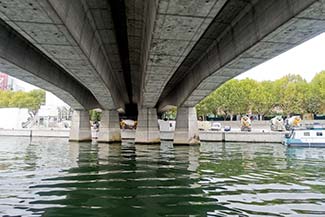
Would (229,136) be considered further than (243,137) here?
Yes

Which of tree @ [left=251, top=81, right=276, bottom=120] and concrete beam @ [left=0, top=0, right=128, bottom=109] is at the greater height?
tree @ [left=251, top=81, right=276, bottom=120]

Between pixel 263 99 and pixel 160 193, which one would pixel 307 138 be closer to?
pixel 160 193

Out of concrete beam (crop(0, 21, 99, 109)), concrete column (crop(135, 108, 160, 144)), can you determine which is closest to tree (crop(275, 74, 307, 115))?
concrete column (crop(135, 108, 160, 144))

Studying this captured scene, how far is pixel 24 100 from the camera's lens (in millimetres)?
105312

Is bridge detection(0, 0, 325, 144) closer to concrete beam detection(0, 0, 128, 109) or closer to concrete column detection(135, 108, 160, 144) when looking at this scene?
concrete beam detection(0, 0, 128, 109)

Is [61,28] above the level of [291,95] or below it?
below

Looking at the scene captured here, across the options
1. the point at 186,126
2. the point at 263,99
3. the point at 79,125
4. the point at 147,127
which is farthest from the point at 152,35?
the point at 263,99

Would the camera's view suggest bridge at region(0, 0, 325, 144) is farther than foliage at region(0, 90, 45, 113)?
No

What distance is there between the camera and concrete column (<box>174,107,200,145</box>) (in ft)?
129

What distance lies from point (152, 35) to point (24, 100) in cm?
10447

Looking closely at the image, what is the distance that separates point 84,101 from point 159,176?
2709 cm

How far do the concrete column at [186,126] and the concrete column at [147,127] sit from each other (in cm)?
339

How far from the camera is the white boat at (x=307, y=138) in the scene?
3975 cm

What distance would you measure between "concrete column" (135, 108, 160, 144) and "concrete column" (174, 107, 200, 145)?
339 centimetres
